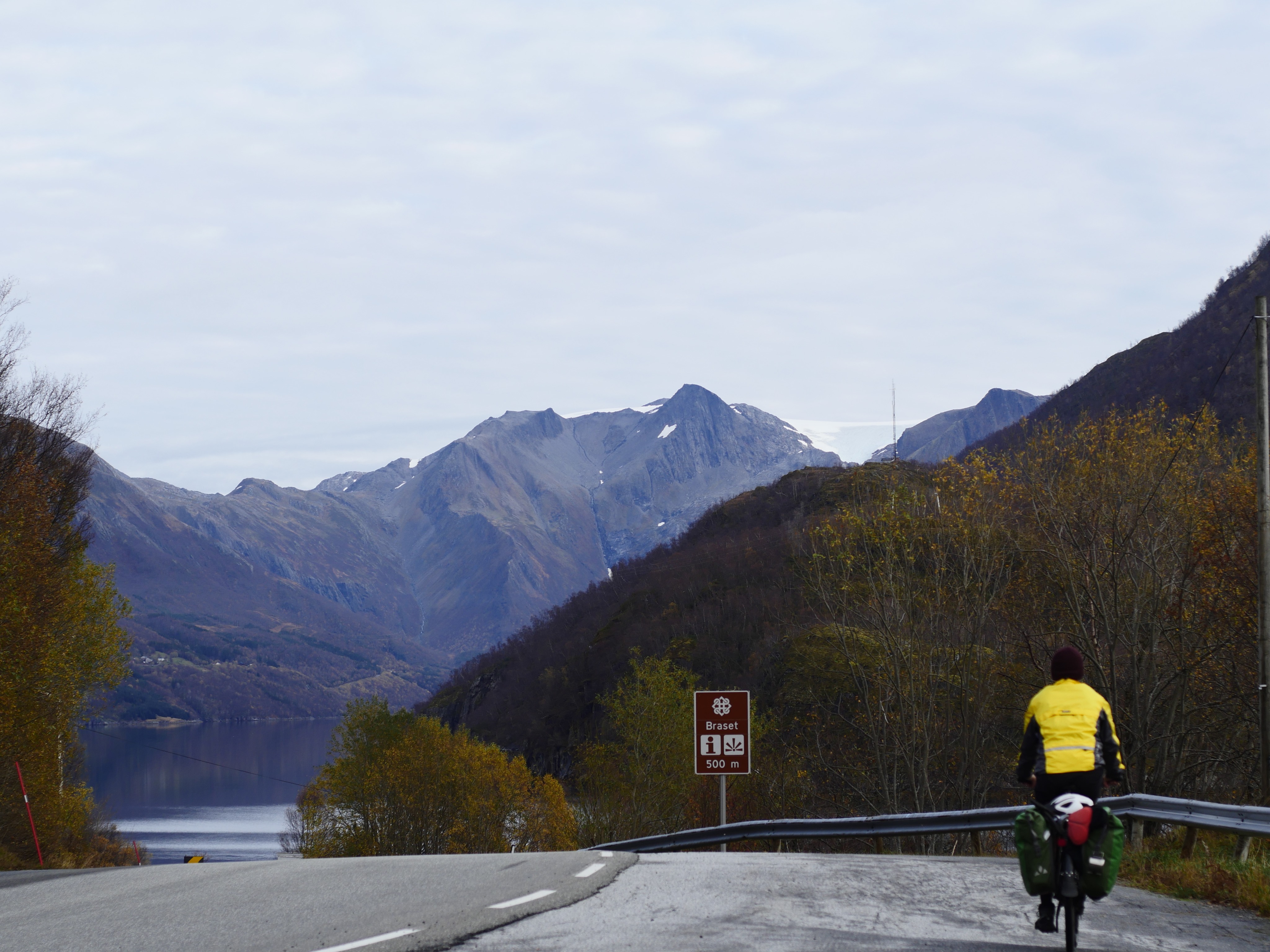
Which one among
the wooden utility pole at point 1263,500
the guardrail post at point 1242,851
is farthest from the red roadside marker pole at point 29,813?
the wooden utility pole at point 1263,500

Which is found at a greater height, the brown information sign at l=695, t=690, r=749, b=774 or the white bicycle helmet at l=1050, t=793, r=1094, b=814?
the white bicycle helmet at l=1050, t=793, r=1094, b=814

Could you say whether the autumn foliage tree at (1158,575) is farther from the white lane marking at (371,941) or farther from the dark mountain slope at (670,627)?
the dark mountain slope at (670,627)

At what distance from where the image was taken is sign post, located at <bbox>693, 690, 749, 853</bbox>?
751 inches

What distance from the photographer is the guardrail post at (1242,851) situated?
10359 mm

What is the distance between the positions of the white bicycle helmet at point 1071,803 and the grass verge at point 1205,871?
9.82 ft

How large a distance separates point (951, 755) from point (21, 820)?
24080mm

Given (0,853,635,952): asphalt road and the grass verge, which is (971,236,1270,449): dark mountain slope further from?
(0,853,635,952): asphalt road

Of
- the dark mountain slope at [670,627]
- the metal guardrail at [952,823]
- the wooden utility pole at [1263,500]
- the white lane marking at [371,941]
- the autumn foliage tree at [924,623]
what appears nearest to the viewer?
the white lane marking at [371,941]

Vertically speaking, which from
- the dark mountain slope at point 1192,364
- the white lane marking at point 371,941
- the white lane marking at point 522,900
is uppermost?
the dark mountain slope at point 1192,364

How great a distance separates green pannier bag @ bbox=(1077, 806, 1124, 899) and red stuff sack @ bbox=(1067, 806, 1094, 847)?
0.14 feet

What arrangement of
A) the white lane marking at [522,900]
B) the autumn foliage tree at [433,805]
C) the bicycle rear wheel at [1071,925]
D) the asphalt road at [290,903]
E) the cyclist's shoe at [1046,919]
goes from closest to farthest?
the bicycle rear wheel at [1071,925]
the cyclist's shoe at [1046,919]
the asphalt road at [290,903]
the white lane marking at [522,900]
the autumn foliage tree at [433,805]

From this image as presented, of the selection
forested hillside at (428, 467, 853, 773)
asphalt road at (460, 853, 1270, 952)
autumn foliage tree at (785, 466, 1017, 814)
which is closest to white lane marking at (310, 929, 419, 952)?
asphalt road at (460, 853, 1270, 952)

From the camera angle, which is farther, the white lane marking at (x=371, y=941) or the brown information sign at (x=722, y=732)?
the brown information sign at (x=722, y=732)

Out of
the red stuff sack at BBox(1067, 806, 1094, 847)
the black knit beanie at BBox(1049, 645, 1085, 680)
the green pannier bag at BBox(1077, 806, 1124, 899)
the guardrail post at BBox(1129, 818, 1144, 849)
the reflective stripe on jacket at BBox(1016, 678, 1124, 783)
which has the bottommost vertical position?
the guardrail post at BBox(1129, 818, 1144, 849)
